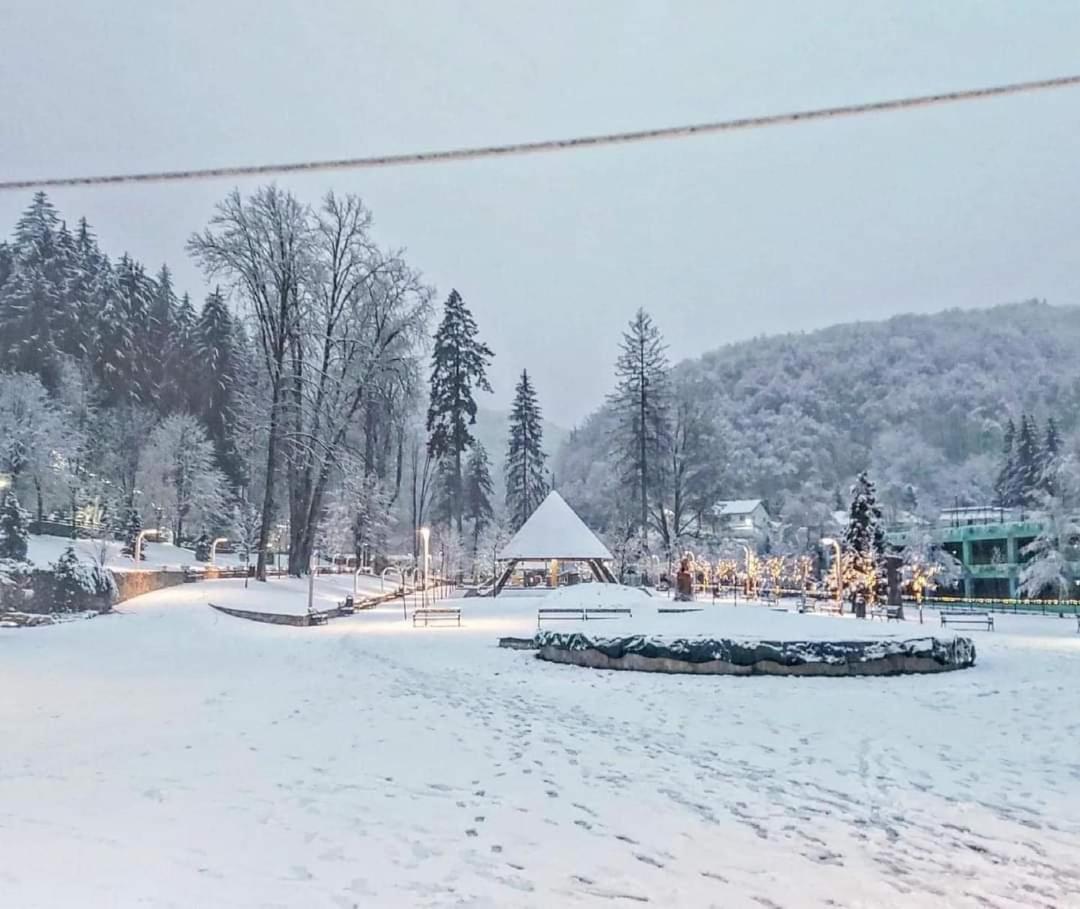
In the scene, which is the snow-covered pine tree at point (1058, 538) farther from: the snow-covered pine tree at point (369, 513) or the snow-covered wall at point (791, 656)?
the snow-covered pine tree at point (369, 513)

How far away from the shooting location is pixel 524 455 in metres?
68.1

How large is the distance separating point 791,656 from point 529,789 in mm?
9176

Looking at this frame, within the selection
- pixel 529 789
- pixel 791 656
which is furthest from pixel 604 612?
pixel 529 789

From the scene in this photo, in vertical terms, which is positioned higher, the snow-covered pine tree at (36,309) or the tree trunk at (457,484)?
the snow-covered pine tree at (36,309)

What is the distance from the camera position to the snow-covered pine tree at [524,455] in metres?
67.8

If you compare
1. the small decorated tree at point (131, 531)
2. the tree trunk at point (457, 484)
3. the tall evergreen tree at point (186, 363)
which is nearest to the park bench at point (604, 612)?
the small decorated tree at point (131, 531)

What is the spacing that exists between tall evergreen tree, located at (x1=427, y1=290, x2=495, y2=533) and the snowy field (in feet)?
140

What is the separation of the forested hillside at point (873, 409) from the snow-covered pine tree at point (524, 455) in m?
9.29

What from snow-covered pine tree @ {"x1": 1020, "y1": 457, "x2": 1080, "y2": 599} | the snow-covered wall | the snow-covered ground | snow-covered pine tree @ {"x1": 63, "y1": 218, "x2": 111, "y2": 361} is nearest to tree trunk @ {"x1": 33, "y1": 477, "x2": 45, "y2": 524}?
the snow-covered ground

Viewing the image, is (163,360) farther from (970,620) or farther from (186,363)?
(970,620)

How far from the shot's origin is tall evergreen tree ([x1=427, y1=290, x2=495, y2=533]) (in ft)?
186

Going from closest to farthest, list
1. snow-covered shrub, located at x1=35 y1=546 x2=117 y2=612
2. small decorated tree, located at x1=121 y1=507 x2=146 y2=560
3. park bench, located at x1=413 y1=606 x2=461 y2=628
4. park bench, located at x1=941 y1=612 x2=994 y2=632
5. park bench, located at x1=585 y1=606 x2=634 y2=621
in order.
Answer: snow-covered shrub, located at x1=35 y1=546 x2=117 y2=612
park bench, located at x1=413 y1=606 x2=461 y2=628
park bench, located at x1=941 y1=612 x2=994 y2=632
park bench, located at x1=585 y1=606 x2=634 y2=621
small decorated tree, located at x1=121 y1=507 x2=146 y2=560

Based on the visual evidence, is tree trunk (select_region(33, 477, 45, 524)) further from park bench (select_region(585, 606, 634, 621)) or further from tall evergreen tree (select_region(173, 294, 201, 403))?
park bench (select_region(585, 606, 634, 621))

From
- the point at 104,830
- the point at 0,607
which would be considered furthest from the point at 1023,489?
the point at 104,830
